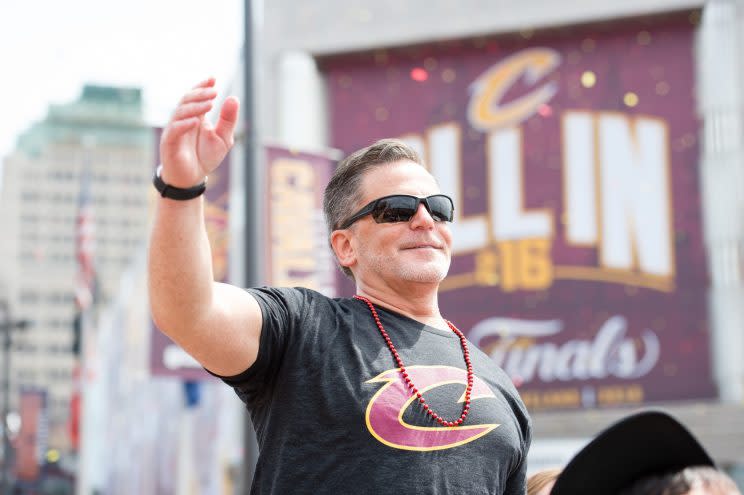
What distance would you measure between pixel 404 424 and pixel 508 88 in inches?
719

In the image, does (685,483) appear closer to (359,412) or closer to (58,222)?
(359,412)

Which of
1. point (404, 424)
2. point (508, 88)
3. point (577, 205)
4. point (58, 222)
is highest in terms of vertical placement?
point (58, 222)

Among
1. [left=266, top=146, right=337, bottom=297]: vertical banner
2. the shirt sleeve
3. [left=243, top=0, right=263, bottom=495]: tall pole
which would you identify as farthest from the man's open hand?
[left=266, top=146, right=337, bottom=297]: vertical banner

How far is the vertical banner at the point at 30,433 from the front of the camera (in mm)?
46688


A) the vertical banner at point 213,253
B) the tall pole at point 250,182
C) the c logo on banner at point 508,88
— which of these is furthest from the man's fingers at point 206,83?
the c logo on banner at point 508,88

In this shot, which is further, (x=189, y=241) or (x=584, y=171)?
(x=584, y=171)

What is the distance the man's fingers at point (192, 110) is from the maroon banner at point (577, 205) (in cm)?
1698

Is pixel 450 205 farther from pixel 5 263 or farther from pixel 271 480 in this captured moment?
pixel 5 263

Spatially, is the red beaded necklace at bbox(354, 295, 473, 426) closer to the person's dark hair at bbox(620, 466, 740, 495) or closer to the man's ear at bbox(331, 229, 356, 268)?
the man's ear at bbox(331, 229, 356, 268)

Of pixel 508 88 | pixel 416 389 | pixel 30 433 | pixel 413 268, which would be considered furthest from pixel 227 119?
pixel 30 433

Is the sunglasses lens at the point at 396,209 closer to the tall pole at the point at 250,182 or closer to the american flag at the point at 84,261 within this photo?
the tall pole at the point at 250,182

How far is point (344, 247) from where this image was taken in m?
2.79

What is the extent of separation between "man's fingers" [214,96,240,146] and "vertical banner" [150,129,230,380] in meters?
7.16

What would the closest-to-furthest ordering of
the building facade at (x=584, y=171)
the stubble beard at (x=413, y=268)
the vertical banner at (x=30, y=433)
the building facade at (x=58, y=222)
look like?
the stubble beard at (x=413, y=268), the building facade at (x=584, y=171), the vertical banner at (x=30, y=433), the building facade at (x=58, y=222)
